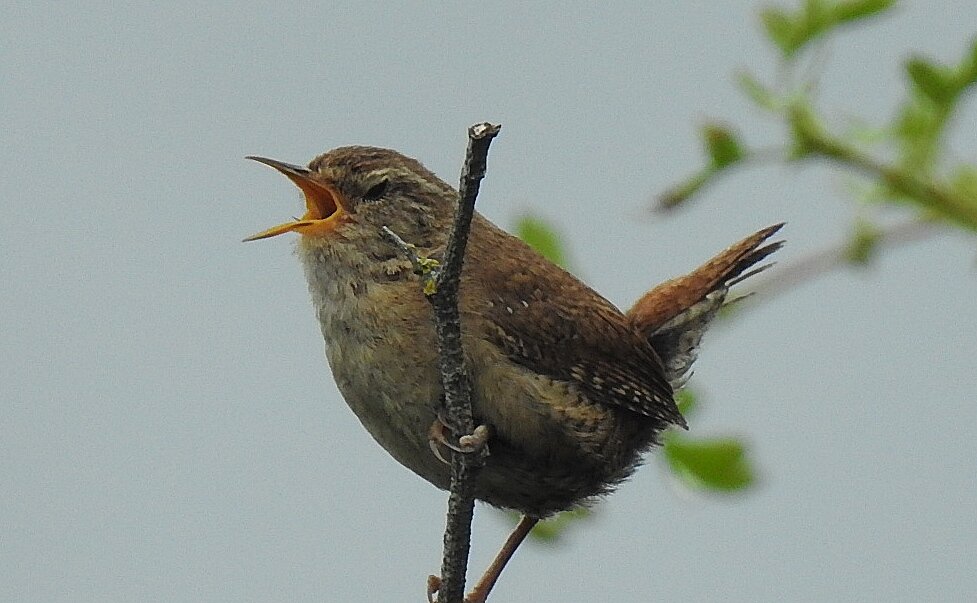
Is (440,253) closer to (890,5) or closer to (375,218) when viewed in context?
(375,218)

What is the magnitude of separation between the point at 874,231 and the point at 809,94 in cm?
22

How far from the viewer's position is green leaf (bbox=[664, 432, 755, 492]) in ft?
6.88

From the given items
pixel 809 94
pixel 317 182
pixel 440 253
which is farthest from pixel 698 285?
pixel 809 94

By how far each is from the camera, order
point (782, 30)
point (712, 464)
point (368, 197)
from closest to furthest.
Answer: point (782, 30), point (712, 464), point (368, 197)

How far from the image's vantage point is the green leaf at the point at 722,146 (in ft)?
5.52

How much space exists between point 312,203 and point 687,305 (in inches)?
47.7

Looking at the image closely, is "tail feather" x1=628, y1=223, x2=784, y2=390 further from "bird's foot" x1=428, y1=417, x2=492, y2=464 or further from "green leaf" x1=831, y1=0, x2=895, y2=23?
"green leaf" x1=831, y1=0, x2=895, y2=23

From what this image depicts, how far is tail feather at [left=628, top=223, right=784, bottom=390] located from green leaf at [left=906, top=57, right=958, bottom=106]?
2.29 meters

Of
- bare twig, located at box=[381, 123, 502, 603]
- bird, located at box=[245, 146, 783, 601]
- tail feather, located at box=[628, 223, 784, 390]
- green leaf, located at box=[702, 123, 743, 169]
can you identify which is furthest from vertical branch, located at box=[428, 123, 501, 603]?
tail feather, located at box=[628, 223, 784, 390]

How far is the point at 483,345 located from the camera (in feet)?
10.2

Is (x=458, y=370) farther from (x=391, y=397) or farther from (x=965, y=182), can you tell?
(x=965, y=182)

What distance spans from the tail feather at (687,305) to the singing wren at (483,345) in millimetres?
226

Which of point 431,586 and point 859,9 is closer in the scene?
point 859,9

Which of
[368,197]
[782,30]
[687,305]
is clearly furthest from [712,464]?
[687,305]
